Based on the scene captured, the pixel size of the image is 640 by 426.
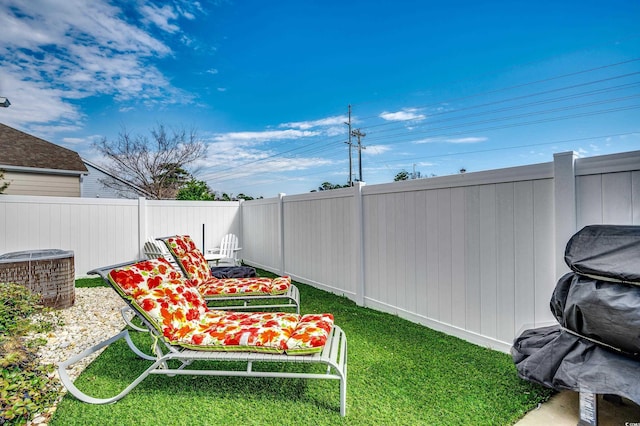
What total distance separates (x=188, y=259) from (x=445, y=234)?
3.28 m

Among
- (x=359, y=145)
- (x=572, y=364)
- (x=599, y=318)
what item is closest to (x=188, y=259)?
(x=572, y=364)

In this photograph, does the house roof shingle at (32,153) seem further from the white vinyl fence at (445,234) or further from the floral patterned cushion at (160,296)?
the floral patterned cushion at (160,296)

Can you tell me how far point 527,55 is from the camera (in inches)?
279

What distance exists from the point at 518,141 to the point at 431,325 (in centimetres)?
1020

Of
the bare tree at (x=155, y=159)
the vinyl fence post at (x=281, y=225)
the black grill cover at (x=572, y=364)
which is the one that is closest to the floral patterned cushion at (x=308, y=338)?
the black grill cover at (x=572, y=364)

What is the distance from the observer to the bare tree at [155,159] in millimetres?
15422

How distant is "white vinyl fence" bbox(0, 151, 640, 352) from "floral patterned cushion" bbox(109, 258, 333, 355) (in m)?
1.66

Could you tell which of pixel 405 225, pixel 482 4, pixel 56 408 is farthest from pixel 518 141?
pixel 56 408

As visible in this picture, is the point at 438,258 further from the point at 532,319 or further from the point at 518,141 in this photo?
the point at 518,141

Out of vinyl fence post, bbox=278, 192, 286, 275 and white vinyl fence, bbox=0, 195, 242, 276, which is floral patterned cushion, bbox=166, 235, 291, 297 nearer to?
vinyl fence post, bbox=278, 192, 286, 275

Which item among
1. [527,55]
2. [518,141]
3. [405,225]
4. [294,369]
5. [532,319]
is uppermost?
[527,55]

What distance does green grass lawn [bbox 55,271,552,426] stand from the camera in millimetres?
2268

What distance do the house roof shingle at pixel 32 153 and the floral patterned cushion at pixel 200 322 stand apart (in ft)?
34.2

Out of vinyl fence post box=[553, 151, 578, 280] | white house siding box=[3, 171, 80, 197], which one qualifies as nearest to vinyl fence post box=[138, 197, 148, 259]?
white house siding box=[3, 171, 80, 197]
